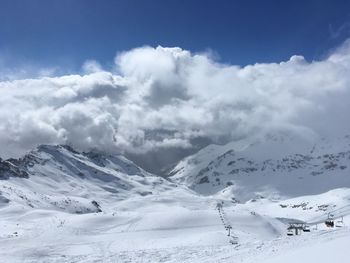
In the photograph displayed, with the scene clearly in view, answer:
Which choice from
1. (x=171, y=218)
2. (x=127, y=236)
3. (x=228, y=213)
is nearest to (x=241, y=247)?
(x=127, y=236)

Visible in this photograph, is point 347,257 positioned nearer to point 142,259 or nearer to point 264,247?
point 264,247

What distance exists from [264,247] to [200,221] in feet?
203

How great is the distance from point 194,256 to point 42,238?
34511 mm

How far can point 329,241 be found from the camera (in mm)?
46969

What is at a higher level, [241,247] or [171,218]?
[171,218]

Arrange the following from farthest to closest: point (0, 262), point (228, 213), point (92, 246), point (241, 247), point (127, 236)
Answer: point (228, 213) < point (127, 236) < point (92, 246) < point (0, 262) < point (241, 247)

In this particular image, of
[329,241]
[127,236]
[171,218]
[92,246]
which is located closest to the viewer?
[329,241]

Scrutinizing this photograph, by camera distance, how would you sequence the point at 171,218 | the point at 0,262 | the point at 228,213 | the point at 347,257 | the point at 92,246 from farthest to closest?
the point at 228,213 < the point at 171,218 < the point at 92,246 < the point at 0,262 < the point at 347,257

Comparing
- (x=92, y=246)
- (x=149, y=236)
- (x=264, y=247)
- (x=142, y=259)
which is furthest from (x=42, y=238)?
(x=264, y=247)

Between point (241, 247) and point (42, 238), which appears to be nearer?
point (241, 247)

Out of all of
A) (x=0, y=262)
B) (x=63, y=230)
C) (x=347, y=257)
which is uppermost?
(x=63, y=230)

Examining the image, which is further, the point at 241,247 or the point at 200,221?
the point at 200,221

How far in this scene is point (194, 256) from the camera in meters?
55.1

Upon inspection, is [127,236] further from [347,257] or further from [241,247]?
[347,257]
